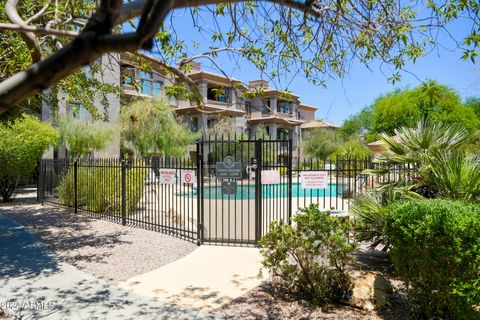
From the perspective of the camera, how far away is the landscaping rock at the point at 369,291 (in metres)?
4.70

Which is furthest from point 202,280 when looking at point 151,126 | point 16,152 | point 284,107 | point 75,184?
point 284,107

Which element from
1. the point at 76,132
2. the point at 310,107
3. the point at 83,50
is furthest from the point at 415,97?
the point at 83,50

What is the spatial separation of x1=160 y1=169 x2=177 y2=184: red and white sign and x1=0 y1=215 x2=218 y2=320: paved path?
3.22 meters

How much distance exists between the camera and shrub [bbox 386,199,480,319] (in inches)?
142

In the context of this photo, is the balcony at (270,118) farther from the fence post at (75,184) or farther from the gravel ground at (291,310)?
the gravel ground at (291,310)

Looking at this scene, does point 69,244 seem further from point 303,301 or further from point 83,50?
point 83,50

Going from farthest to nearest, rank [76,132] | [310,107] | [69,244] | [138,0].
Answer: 1. [310,107]
2. [76,132]
3. [69,244]
4. [138,0]

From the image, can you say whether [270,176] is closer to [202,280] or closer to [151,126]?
[202,280]

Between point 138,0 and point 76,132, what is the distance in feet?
77.9

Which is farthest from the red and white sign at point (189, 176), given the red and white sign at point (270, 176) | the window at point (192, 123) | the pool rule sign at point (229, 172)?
the window at point (192, 123)

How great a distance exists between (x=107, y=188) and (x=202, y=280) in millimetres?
7314

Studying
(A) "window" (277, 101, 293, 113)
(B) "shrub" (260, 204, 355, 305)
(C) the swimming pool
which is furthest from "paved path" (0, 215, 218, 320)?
(A) "window" (277, 101, 293, 113)

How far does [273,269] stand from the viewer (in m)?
5.12

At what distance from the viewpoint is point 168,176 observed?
9.49 m
